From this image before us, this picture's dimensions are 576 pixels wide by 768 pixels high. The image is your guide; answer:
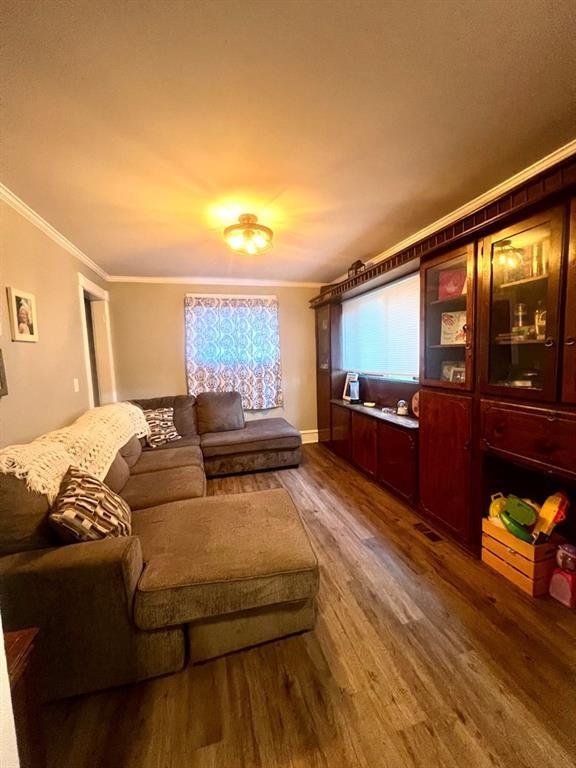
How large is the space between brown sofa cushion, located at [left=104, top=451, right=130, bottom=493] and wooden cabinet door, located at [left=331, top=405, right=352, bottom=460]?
2326 mm

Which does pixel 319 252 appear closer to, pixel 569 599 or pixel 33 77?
pixel 33 77

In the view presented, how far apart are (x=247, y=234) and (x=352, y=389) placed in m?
2.27

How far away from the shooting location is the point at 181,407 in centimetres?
384

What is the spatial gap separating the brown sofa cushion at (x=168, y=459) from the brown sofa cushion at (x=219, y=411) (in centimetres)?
64

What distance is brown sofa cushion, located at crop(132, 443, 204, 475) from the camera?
8.59 feet

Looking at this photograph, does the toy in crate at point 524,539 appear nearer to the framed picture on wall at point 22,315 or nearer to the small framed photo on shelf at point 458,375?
the small framed photo on shelf at point 458,375

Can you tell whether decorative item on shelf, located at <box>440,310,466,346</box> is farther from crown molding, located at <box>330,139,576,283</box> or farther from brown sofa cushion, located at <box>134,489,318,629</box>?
brown sofa cushion, located at <box>134,489,318,629</box>

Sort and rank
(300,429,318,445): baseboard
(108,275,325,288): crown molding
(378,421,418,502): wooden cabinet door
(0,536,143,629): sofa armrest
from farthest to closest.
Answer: (300,429,318,445): baseboard < (108,275,325,288): crown molding < (378,421,418,502): wooden cabinet door < (0,536,143,629): sofa armrest

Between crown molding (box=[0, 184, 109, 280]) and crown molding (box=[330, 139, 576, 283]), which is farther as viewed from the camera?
crown molding (box=[0, 184, 109, 280])

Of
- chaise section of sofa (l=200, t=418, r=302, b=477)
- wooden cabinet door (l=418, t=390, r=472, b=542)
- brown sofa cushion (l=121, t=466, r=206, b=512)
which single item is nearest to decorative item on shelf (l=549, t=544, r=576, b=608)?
wooden cabinet door (l=418, t=390, r=472, b=542)

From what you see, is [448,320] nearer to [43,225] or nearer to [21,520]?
[21,520]

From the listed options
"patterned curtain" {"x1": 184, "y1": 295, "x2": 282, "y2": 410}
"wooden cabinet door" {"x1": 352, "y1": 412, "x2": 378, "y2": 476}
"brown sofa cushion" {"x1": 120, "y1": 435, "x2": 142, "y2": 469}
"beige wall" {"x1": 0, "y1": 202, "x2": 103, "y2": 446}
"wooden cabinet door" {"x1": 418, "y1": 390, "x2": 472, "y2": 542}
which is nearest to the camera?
"beige wall" {"x1": 0, "y1": 202, "x2": 103, "y2": 446}

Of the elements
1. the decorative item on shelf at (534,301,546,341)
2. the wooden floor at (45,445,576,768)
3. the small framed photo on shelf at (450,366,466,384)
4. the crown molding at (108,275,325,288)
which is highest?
the crown molding at (108,275,325,288)

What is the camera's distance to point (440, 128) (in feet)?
4.70
